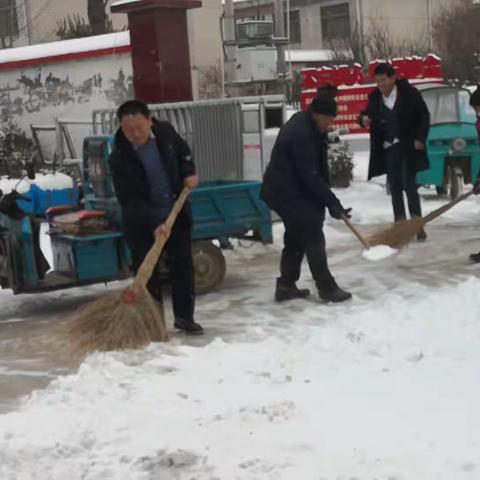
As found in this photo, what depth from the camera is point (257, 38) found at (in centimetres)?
1476

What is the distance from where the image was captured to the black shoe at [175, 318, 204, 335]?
6.54m

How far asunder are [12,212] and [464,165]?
6.76 meters

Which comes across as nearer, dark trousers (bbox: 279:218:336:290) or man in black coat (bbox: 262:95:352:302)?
man in black coat (bbox: 262:95:352:302)

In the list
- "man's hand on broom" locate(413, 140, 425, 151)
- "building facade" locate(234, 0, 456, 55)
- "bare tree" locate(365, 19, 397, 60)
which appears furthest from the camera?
"building facade" locate(234, 0, 456, 55)

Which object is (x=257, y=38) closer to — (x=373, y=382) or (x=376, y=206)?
(x=376, y=206)

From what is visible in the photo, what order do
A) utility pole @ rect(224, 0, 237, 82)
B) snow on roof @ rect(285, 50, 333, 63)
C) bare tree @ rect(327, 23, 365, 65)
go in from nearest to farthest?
utility pole @ rect(224, 0, 237, 82) < bare tree @ rect(327, 23, 365, 65) < snow on roof @ rect(285, 50, 333, 63)

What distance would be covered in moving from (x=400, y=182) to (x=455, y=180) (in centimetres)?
313

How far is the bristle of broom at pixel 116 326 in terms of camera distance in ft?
19.8

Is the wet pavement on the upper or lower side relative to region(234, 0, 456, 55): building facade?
lower

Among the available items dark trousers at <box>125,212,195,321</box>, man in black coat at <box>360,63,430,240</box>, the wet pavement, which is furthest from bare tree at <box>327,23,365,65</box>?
dark trousers at <box>125,212,195,321</box>

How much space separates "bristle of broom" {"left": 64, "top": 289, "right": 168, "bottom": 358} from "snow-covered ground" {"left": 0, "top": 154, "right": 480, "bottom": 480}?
12 cm

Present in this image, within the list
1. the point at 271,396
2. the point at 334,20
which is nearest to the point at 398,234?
the point at 271,396

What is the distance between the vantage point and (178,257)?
653 centimetres

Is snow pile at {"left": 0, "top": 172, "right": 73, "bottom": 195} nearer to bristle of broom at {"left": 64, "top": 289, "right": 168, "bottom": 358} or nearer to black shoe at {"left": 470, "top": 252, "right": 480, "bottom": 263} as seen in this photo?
bristle of broom at {"left": 64, "top": 289, "right": 168, "bottom": 358}
